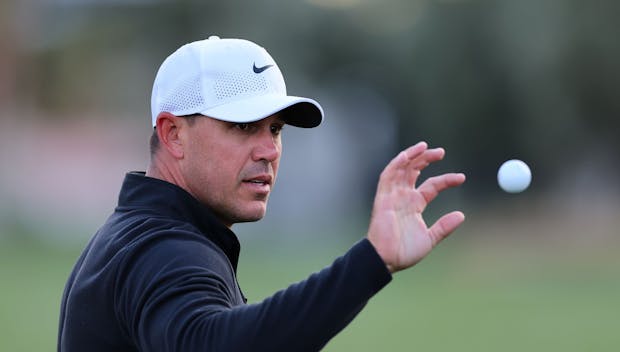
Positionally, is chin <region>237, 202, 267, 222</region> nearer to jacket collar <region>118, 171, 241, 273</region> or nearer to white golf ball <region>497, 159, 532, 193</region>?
jacket collar <region>118, 171, 241, 273</region>

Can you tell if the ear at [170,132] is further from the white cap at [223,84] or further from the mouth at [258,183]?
the mouth at [258,183]

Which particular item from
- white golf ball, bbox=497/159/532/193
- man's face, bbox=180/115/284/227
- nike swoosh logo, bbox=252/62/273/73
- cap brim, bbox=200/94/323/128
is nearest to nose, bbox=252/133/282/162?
man's face, bbox=180/115/284/227

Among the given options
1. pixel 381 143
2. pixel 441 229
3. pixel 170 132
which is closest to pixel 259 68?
pixel 170 132

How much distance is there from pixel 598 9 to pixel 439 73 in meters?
4.42

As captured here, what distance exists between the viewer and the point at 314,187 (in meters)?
35.0

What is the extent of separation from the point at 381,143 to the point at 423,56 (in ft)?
21.0

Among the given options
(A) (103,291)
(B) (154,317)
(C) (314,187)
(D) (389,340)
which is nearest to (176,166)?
(A) (103,291)

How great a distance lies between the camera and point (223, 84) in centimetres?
346

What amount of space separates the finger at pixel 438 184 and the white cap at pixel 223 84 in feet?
2.06

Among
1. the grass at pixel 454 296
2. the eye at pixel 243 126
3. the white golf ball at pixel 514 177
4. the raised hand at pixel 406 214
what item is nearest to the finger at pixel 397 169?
the raised hand at pixel 406 214

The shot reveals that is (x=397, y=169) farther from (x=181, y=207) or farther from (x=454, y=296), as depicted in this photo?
(x=454, y=296)

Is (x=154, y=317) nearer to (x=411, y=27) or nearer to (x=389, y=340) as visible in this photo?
(x=389, y=340)

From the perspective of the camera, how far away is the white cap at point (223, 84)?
3.43 meters

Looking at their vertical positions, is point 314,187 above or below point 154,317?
below
